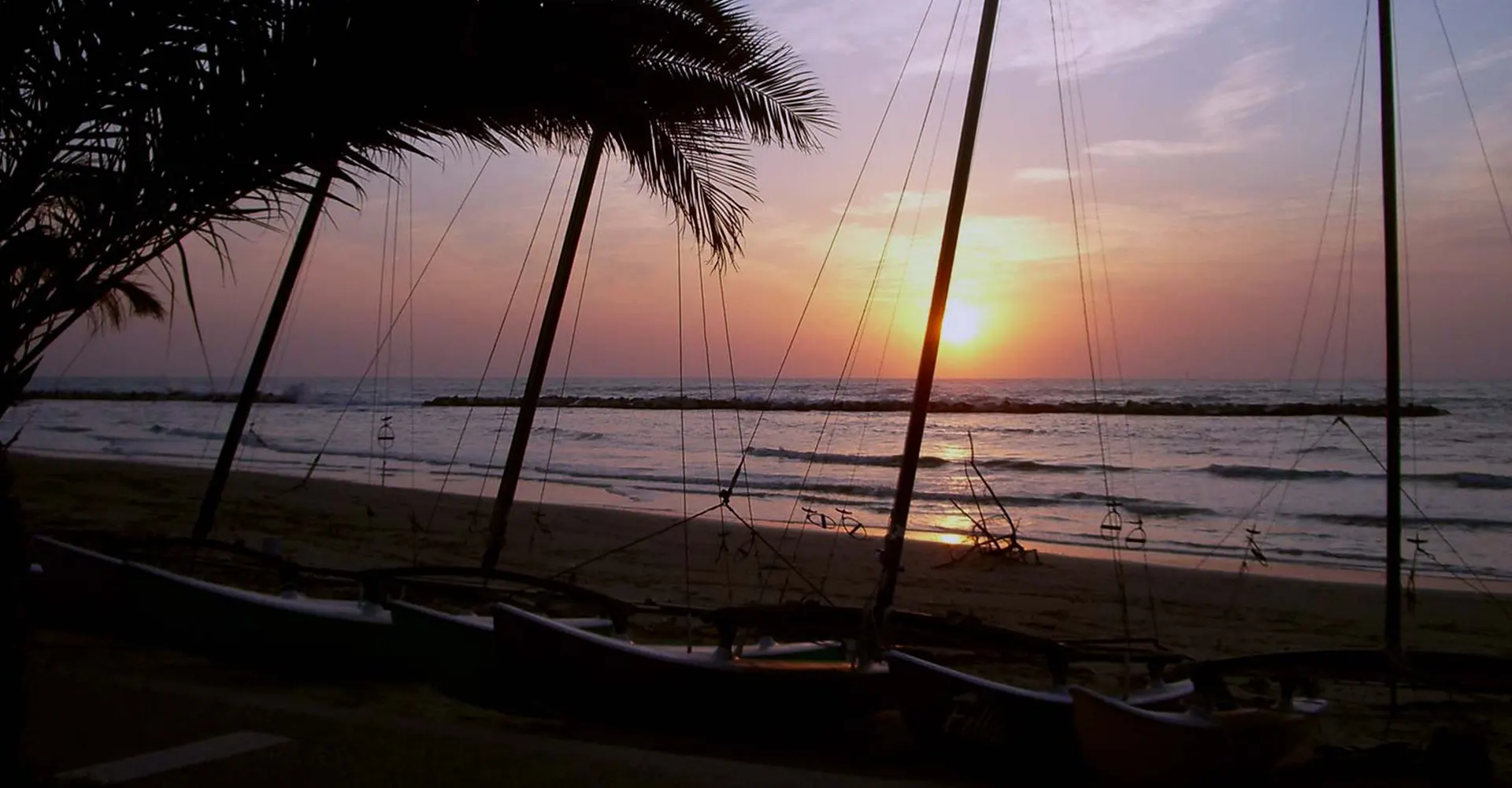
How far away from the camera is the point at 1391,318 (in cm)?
914

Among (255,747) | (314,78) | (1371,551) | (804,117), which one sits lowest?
(1371,551)

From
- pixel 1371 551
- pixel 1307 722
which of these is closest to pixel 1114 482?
pixel 1371 551

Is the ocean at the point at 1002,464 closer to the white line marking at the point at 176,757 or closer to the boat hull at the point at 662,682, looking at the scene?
the white line marking at the point at 176,757

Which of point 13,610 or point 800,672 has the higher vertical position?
point 13,610

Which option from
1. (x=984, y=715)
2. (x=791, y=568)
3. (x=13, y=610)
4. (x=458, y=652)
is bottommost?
A: (x=791, y=568)

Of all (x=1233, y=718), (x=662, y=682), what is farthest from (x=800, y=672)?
(x=1233, y=718)

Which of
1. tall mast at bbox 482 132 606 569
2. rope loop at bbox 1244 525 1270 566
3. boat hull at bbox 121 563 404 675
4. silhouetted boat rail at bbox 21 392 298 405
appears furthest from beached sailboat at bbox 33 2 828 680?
silhouetted boat rail at bbox 21 392 298 405

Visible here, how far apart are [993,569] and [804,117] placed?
11068 millimetres

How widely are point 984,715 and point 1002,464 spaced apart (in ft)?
96.8

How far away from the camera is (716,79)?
681cm

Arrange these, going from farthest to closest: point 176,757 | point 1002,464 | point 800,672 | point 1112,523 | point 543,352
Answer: point 1002,464 < point 1112,523 < point 543,352 < point 800,672 < point 176,757

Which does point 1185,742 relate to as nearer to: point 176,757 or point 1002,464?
point 176,757

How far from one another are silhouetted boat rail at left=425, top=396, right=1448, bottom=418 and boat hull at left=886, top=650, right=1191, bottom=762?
39473 mm

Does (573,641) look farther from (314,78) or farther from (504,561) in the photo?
(504,561)
